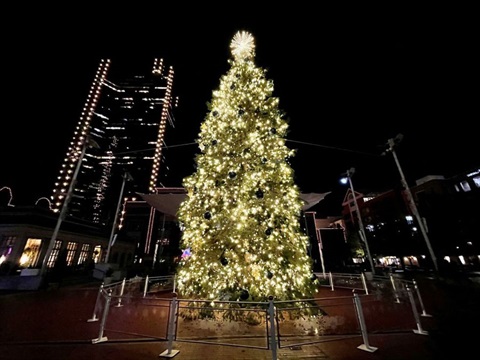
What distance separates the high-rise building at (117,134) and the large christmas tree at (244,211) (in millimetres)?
70706

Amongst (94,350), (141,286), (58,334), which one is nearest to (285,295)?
(94,350)

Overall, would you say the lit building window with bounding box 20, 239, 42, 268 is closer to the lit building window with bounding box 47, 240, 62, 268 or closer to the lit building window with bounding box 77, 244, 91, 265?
the lit building window with bounding box 47, 240, 62, 268

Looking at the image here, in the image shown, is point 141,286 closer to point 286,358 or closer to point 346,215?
point 286,358

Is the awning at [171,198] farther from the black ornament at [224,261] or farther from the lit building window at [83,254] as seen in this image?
the lit building window at [83,254]

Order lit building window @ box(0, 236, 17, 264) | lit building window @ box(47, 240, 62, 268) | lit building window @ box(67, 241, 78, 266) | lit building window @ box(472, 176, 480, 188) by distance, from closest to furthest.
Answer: lit building window @ box(0, 236, 17, 264) < lit building window @ box(47, 240, 62, 268) < lit building window @ box(67, 241, 78, 266) < lit building window @ box(472, 176, 480, 188)

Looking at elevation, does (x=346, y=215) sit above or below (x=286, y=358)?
above

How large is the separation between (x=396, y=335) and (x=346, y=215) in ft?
218

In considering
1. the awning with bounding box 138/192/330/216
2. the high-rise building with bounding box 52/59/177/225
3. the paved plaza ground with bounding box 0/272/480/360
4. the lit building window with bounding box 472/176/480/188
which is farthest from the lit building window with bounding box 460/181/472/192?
the high-rise building with bounding box 52/59/177/225

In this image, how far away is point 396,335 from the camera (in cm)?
498

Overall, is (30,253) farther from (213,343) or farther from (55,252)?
(213,343)

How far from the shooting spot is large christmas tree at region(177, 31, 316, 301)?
649 cm

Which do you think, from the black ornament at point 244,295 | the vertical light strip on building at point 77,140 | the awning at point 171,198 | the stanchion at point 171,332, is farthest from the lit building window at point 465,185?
the vertical light strip on building at point 77,140

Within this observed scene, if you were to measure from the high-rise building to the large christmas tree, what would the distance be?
70706mm

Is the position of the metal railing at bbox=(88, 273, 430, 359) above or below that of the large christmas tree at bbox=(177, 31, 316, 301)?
below
